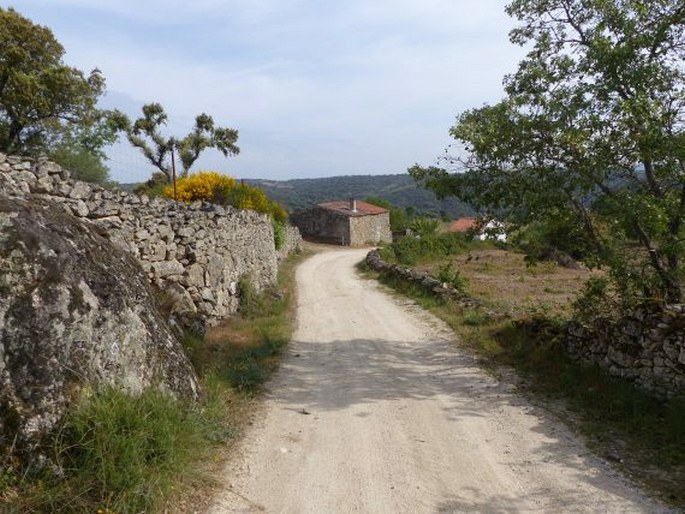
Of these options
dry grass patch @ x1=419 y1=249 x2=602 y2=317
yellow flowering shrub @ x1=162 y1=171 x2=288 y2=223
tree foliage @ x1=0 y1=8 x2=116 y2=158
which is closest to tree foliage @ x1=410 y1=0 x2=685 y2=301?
dry grass patch @ x1=419 y1=249 x2=602 y2=317

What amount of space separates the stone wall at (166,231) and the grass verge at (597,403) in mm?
5801

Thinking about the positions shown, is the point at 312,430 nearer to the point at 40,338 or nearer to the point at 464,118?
the point at 40,338

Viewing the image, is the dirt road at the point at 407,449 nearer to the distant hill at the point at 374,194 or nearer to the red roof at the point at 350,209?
the red roof at the point at 350,209

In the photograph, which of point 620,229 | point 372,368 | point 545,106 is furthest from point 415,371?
point 545,106

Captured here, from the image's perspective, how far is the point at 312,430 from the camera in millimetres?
6285

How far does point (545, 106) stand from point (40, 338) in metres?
7.13

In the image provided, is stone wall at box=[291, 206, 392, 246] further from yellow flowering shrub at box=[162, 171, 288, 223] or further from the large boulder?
the large boulder

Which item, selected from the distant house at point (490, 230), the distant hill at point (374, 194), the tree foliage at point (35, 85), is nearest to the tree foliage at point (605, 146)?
the distant house at point (490, 230)

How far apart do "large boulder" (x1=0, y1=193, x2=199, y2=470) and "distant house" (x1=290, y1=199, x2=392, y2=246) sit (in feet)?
144

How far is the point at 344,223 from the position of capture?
50.3 meters

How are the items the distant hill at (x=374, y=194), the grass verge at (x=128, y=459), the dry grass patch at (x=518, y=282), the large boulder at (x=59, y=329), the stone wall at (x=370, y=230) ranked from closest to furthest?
the grass verge at (x=128, y=459) < the large boulder at (x=59, y=329) < the dry grass patch at (x=518, y=282) < the stone wall at (x=370, y=230) < the distant hill at (x=374, y=194)

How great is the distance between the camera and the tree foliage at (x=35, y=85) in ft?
69.9

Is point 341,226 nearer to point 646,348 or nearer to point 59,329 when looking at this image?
point 646,348

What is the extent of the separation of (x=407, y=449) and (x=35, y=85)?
22.5 metres
